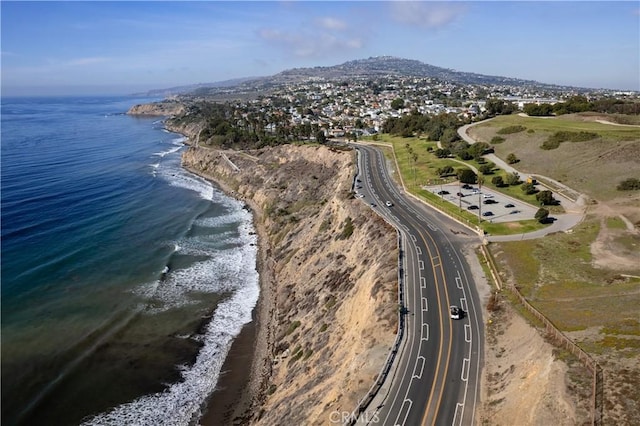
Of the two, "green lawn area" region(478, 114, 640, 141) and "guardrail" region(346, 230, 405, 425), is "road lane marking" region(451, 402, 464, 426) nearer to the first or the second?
"guardrail" region(346, 230, 405, 425)

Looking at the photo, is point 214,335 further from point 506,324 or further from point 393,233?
point 506,324

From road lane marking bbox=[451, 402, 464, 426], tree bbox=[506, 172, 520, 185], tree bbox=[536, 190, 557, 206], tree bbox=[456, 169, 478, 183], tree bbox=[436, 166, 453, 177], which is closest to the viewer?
road lane marking bbox=[451, 402, 464, 426]

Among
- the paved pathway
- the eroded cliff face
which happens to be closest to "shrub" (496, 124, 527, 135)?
the paved pathway

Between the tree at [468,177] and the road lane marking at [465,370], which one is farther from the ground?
the tree at [468,177]

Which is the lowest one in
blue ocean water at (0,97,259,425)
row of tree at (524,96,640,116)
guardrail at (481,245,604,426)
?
blue ocean water at (0,97,259,425)

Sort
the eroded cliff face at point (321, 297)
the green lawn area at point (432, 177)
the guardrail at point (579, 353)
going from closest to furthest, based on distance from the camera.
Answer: the guardrail at point (579, 353)
the eroded cliff face at point (321, 297)
the green lawn area at point (432, 177)

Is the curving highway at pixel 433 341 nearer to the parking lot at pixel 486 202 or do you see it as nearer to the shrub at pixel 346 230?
the parking lot at pixel 486 202

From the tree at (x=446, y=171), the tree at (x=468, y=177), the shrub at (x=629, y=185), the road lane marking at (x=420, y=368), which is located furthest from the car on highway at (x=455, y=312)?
the tree at (x=446, y=171)
